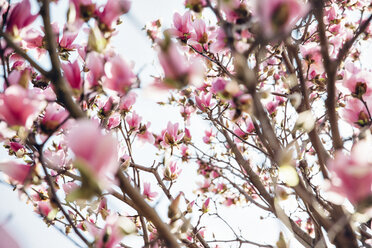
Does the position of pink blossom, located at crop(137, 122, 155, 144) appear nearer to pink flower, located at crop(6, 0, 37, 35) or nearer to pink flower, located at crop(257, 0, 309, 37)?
pink flower, located at crop(6, 0, 37, 35)

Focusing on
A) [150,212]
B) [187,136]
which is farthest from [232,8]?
[187,136]

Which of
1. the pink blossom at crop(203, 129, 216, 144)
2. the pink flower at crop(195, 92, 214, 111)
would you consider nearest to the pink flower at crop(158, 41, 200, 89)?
the pink flower at crop(195, 92, 214, 111)

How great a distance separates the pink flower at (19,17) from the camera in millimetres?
841

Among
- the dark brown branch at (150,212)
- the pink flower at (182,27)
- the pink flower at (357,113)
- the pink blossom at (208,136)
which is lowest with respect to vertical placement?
the dark brown branch at (150,212)

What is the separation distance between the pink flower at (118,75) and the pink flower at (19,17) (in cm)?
30

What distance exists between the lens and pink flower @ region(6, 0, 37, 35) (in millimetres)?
841

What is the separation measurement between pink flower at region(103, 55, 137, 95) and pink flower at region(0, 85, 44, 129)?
0.20 meters

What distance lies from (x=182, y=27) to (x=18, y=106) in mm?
1054

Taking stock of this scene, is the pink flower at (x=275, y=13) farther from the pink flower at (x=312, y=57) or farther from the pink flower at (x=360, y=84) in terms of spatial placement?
the pink flower at (x=312, y=57)

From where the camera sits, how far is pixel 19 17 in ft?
2.79

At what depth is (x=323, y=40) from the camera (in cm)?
77

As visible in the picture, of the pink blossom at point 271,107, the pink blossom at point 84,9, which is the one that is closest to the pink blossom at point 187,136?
the pink blossom at point 271,107

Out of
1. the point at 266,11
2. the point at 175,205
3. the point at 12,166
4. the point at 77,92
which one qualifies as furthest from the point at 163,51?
the point at 12,166

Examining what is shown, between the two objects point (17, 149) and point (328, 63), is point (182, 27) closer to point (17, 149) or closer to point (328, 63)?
point (328, 63)
